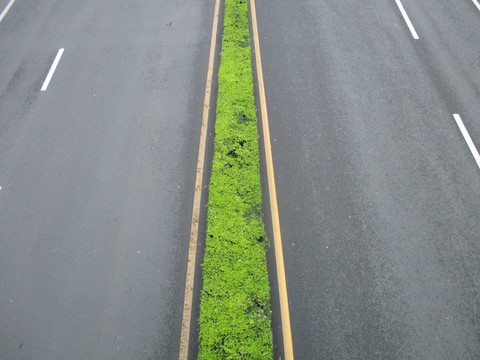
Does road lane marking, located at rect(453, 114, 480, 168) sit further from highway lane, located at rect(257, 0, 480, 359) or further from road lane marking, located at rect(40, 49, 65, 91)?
road lane marking, located at rect(40, 49, 65, 91)

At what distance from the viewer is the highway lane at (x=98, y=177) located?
591cm

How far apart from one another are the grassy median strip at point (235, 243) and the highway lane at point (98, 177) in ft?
1.71

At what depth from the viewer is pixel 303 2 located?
11398mm

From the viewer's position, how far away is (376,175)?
7.43m

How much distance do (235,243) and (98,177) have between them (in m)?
3.37

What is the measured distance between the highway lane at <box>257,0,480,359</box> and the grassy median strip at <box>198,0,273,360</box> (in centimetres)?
47

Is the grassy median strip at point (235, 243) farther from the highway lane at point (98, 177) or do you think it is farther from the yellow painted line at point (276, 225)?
the highway lane at point (98, 177)

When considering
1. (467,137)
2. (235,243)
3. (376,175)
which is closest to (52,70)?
(235,243)

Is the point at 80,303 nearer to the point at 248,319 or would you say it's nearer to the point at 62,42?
the point at 248,319

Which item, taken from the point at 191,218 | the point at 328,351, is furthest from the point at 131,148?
the point at 328,351

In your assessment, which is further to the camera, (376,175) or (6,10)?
(6,10)

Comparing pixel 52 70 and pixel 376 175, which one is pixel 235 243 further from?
pixel 52 70

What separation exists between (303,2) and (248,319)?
996cm

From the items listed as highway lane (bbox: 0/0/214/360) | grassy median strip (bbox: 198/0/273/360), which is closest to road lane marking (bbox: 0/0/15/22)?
highway lane (bbox: 0/0/214/360)
